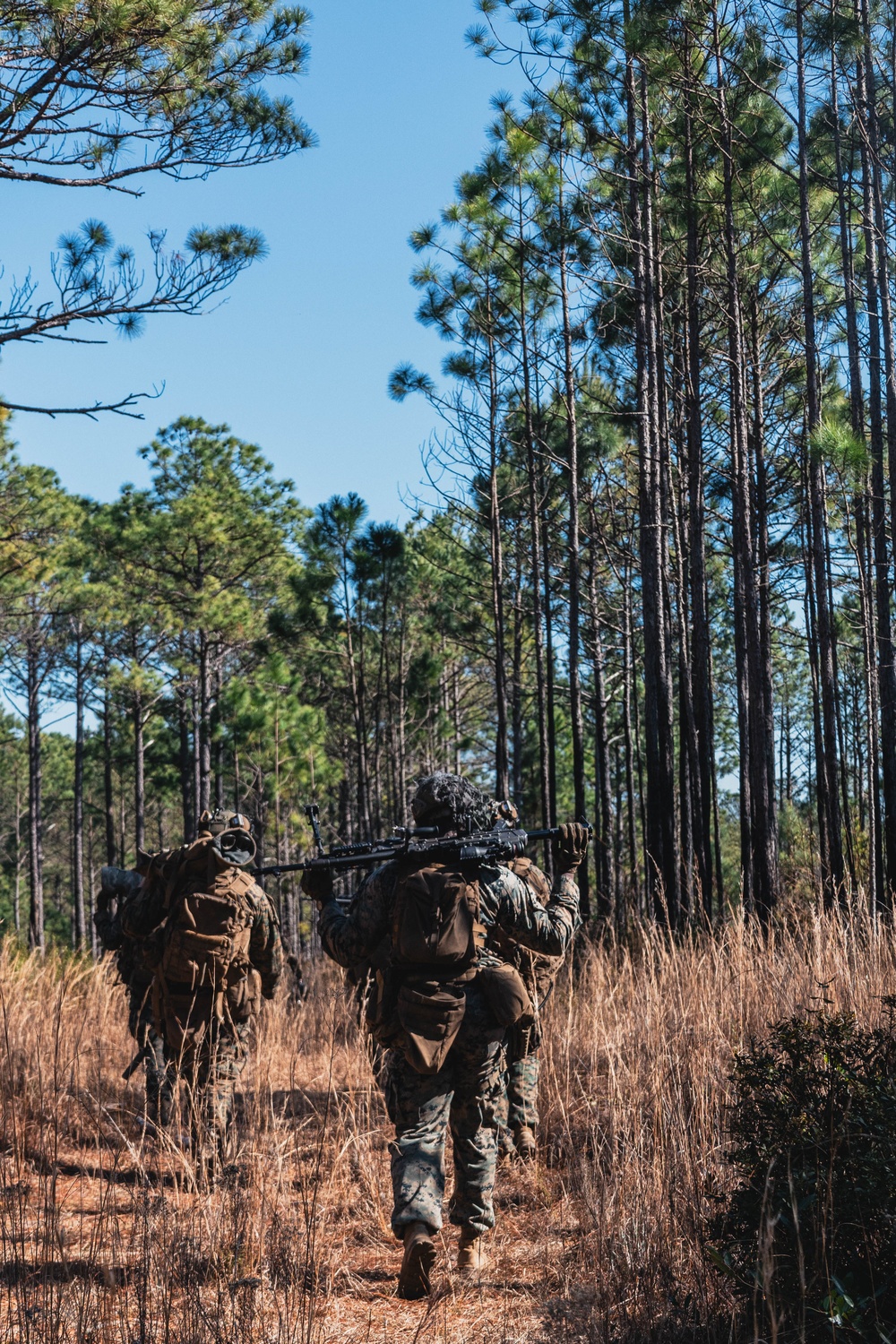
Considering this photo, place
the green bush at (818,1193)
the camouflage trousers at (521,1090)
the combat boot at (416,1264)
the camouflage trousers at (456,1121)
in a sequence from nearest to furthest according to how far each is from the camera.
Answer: the green bush at (818,1193)
the combat boot at (416,1264)
the camouflage trousers at (456,1121)
the camouflage trousers at (521,1090)

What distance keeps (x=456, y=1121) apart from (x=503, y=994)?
484mm

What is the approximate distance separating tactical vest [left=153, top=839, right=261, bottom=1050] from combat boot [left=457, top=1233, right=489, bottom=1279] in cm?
190

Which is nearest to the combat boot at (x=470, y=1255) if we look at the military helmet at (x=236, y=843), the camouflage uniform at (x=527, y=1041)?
the camouflage uniform at (x=527, y=1041)

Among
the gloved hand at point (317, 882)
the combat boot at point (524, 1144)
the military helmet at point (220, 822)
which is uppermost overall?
the military helmet at point (220, 822)

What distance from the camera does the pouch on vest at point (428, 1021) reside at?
3859 millimetres

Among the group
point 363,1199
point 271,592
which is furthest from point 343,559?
point 363,1199

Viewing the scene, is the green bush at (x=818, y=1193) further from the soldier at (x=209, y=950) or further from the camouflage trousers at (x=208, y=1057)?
the camouflage trousers at (x=208, y=1057)

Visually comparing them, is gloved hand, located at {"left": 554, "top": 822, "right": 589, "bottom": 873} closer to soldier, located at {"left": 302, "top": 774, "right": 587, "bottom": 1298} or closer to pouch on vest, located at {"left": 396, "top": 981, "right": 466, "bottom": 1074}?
soldier, located at {"left": 302, "top": 774, "right": 587, "bottom": 1298}

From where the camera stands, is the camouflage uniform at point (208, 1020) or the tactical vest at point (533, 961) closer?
the tactical vest at point (533, 961)

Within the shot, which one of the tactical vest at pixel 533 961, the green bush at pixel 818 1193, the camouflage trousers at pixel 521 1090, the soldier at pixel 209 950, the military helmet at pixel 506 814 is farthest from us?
the soldier at pixel 209 950

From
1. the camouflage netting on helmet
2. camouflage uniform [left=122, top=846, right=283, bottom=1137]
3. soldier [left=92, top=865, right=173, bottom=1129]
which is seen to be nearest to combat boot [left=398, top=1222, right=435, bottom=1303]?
the camouflage netting on helmet

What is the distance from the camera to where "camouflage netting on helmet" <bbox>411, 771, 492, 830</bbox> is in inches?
165

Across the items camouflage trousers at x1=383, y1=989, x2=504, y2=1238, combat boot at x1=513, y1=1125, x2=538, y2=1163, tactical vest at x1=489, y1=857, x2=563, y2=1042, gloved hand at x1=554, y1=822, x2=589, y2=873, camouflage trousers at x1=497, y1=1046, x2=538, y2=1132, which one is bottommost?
combat boot at x1=513, y1=1125, x2=538, y2=1163

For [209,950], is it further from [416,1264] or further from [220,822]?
[416,1264]
